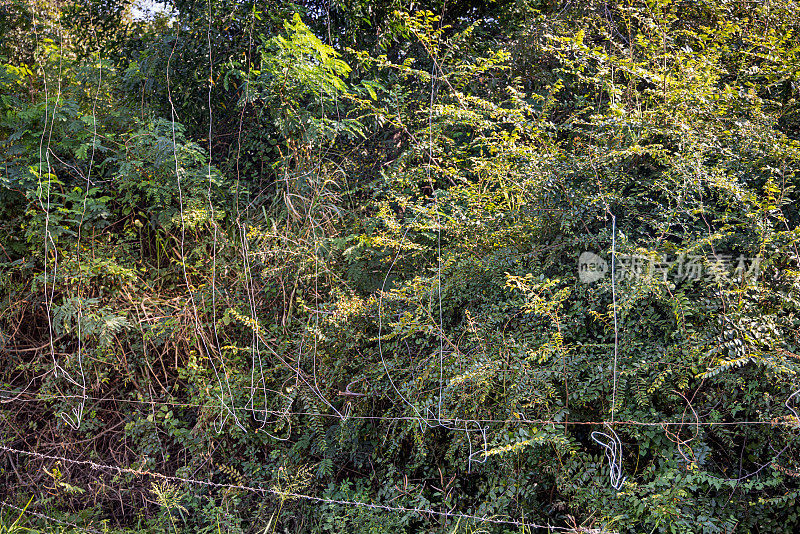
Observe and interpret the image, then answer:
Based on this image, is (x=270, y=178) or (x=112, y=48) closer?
(x=270, y=178)

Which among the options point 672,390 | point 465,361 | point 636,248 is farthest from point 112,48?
point 672,390

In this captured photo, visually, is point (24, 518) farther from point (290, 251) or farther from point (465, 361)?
point (465, 361)

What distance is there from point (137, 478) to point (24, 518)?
54 cm

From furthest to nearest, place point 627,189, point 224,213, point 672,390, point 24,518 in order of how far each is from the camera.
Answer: point 224,213, point 24,518, point 627,189, point 672,390

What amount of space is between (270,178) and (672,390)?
2838 millimetres

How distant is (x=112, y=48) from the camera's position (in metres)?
4.14

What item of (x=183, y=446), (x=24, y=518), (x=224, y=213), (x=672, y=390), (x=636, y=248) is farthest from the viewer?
(x=224, y=213)

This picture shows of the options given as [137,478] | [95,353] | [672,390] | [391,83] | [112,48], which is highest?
[112,48]

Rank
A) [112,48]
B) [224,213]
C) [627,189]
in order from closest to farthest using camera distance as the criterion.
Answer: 1. [627,189]
2. [224,213]
3. [112,48]

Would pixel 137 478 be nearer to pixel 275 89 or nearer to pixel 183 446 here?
pixel 183 446

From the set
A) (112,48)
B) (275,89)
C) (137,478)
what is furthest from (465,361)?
(112,48)

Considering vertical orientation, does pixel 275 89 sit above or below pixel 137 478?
above

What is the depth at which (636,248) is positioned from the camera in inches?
85.4

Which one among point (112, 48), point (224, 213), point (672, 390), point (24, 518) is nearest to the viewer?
point (672, 390)
